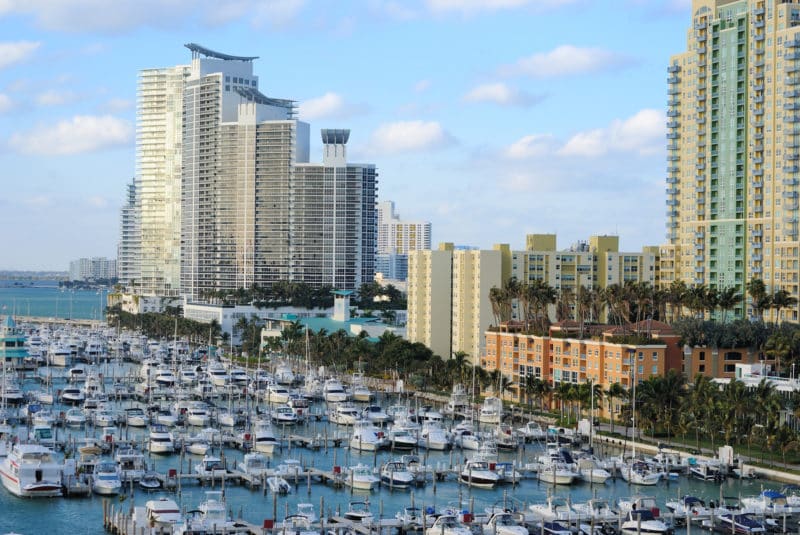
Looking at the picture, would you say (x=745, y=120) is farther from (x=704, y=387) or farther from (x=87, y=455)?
(x=87, y=455)

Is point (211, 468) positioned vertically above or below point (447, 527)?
above

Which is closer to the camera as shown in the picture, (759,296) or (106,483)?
(106,483)

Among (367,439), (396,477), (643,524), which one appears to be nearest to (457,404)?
(367,439)

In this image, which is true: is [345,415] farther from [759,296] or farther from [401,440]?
[759,296]

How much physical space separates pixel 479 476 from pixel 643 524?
16081 mm

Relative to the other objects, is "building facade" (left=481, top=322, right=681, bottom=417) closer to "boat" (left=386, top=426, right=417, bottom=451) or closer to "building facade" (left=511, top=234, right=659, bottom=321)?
"boat" (left=386, top=426, right=417, bottom=451)

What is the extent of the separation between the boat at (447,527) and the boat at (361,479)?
1305 cm

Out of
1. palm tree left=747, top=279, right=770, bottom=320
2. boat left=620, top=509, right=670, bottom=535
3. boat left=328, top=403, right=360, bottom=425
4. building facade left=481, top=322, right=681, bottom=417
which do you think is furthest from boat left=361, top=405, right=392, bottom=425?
boat left=620, top=509, right=670, bottom=535

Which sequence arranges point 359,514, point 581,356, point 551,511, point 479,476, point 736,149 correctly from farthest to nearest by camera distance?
point 736,149
point 581,356
point 479,476
point 551,511
point 359,514

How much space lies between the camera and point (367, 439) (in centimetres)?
9162

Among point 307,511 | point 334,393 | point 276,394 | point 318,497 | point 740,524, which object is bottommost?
point 318,497

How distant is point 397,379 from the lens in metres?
136

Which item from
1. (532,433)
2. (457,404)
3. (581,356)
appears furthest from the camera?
(457,404)

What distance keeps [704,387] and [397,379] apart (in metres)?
52.9
